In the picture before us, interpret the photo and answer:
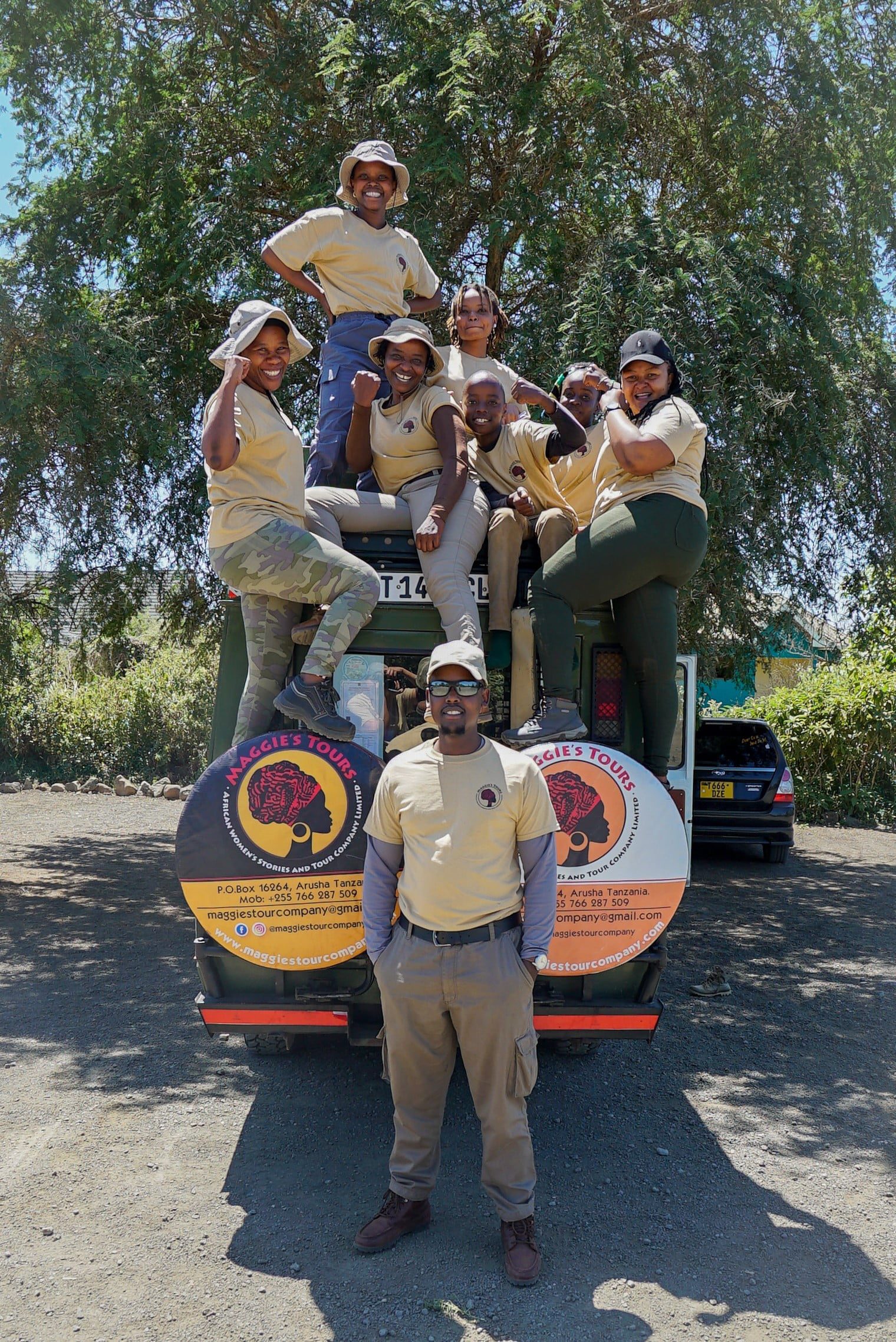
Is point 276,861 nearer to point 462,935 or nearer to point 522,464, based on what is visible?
point 462,935

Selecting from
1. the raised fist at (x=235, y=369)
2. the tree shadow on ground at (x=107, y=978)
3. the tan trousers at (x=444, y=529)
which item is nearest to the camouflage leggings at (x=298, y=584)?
the tan trousers at (x=444, y=529)

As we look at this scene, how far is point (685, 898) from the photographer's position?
10.4 metres

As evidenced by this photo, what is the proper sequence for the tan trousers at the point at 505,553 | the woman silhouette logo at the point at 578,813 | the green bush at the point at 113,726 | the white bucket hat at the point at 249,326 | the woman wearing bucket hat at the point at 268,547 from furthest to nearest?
the green bush at the point at 113,726
the tan trousers at the point at 505,553
the white bucket hat at the point at 249,326
the woman wearing bucket hat at the point at 268,547
the woman silhouette logo at the point at 578,813

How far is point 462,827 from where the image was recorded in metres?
3.63

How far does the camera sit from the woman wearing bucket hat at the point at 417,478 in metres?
4.63

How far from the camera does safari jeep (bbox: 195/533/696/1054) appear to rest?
4254 mm

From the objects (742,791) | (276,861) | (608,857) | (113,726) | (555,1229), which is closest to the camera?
(555,1229)

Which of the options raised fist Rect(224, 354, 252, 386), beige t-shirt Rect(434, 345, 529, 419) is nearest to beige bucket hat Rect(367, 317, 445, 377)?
beige t-shirt Rect(434, 345, 529, 419)

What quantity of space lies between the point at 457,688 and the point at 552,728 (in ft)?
→ 2.85

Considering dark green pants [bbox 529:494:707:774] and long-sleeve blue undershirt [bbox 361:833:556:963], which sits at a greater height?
dark green pants [bbox 529:494:707:774]

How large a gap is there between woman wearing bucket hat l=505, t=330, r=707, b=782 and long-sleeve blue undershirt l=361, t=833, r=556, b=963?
78cm

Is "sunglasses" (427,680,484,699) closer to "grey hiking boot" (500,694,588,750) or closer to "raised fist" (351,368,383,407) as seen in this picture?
"grey hiking boot" (500,694,588,750)

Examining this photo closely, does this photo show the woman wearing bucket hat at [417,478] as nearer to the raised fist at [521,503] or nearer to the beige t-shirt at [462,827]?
the raised fist at [521,503]

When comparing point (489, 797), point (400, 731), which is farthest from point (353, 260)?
point (489, 797)
